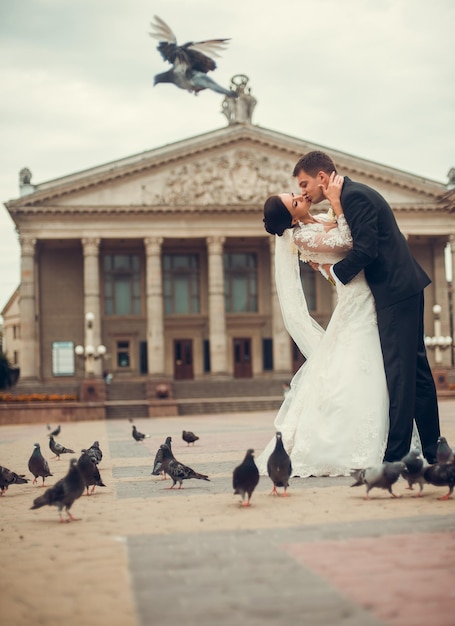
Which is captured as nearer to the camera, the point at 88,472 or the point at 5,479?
the point at 88,472

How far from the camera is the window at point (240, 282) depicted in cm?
6116

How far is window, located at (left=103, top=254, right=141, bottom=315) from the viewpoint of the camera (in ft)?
198

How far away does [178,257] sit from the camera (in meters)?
61.2

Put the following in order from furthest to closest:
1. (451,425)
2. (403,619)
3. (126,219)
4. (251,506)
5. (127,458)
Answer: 1. (126,219)
2. (451,425)
3. (127,458)
4. (251,506)
5. (403,619)

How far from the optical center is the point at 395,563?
17.0 feet

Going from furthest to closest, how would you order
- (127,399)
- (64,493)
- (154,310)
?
(154,310), (127,399), (64,493)

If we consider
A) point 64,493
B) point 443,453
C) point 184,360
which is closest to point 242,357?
point 184,360

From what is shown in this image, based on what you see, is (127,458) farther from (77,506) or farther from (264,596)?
(264,596)

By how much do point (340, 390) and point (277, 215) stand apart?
1.94m

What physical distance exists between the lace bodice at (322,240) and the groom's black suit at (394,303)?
0.18 metres

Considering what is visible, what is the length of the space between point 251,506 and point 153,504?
1.07m

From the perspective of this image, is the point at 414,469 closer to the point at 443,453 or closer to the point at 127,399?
the point at 443,453

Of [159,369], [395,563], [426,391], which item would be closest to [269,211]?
[426,391]

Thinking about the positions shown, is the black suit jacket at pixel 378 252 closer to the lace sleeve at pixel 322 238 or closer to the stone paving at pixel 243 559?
the lace sleeve at pixel 322 238
